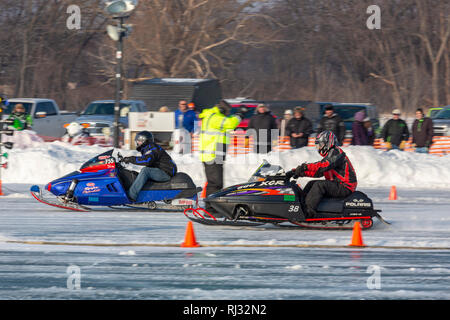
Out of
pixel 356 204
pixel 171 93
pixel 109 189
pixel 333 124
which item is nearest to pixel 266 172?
pixel 356 204

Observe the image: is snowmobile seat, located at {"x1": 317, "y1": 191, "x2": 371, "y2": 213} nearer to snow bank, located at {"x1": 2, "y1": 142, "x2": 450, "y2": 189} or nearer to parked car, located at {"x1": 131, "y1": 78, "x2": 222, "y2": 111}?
snow bank, located at {"x1": 2, "y1": 142, "x2": 450, "y2": 189}

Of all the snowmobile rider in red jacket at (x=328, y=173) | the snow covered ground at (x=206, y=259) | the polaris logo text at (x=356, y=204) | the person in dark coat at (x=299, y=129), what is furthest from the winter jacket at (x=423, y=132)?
the polaris logo text at (x=356, y=204)

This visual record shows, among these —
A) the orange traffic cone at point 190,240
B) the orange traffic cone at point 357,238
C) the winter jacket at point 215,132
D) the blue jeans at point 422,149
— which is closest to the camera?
the orange traffic cone at point 190,240

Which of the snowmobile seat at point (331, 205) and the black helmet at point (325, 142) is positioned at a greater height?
the black helmet at point (325, 142)

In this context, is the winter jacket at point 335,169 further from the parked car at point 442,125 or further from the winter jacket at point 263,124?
the parked car at point 442,125

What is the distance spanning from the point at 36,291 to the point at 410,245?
16.2ft

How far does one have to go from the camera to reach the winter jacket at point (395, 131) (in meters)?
19.5

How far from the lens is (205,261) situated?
8344 millimetres

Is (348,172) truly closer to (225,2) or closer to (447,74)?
(225,2)

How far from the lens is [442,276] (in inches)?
306

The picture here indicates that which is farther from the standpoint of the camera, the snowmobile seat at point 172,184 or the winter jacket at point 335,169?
the snowmobile seat at point 172,184

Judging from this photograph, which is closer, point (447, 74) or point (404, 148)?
point (404, 148)

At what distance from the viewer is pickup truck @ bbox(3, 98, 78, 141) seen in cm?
2367
